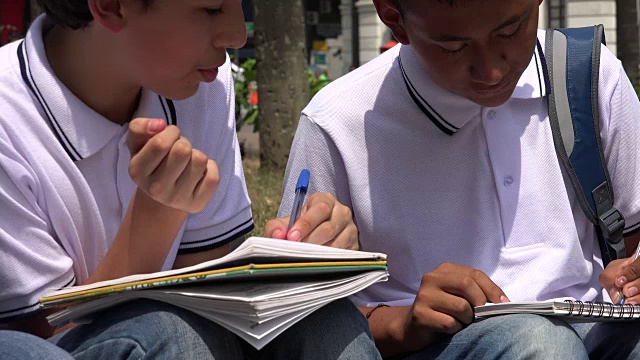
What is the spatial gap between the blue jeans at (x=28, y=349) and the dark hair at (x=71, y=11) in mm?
733

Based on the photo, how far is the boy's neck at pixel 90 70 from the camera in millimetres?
2312

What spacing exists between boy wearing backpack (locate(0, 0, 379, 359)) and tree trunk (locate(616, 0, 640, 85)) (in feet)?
59.2

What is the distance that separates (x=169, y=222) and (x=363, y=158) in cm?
57

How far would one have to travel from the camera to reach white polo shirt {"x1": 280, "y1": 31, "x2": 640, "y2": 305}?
2.51 metres

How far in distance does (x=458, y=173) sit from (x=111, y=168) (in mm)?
835

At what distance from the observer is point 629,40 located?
20109 mm

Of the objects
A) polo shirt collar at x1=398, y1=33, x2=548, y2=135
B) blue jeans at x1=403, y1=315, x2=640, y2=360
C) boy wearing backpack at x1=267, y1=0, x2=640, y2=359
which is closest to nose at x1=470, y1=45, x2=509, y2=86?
boy wearing backpack at x1=267, y1=0, x2=640, y2=359

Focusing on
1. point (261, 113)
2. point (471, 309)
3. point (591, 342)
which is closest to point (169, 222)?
point (471, 309)

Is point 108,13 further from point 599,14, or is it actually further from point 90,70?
point 599,14

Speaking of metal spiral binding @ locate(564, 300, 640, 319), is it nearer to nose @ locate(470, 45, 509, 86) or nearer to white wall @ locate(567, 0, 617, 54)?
nose @ locate(470, 45, 509, 86)

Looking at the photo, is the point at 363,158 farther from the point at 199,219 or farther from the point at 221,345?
the point at 221,345

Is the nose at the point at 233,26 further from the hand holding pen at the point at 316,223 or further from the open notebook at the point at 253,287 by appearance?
the open notebook at the point at 253,287

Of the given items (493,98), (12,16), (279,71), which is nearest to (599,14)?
(12,16)

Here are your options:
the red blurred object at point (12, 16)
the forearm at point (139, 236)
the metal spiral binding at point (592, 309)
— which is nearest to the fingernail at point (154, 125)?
the forearm at point (139, 236)
